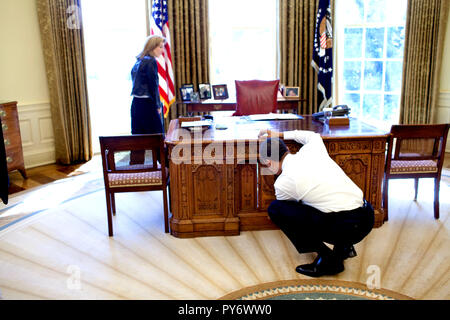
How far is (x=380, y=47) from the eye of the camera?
679 cm

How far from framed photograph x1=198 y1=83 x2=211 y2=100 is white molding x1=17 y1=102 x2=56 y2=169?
2035mm

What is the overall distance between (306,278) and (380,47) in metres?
4.87

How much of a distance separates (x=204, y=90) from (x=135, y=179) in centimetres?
277

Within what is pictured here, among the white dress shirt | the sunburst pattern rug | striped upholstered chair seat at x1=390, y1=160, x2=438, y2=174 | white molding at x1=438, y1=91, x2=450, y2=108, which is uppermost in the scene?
white molding at x1=438, y1=91, x2=450, y2=108

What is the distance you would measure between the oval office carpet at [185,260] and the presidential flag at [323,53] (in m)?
2.47

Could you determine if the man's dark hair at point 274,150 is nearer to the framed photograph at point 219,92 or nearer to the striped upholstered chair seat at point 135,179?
the striped upholstered chair seat at point 135,179

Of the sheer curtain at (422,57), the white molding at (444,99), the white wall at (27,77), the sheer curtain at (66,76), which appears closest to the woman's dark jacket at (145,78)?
the sheer curtain at (66,76)

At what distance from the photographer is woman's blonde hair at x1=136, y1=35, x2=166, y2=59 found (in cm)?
465

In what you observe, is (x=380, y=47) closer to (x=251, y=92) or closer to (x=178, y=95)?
(x=251, y=92)

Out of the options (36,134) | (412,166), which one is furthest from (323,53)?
(36,134)

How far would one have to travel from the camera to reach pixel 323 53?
247 inches

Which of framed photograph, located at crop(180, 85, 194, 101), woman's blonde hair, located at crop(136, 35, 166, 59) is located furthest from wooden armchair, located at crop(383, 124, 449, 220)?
framed photograph, located at crop(180, 85, 194, 101)

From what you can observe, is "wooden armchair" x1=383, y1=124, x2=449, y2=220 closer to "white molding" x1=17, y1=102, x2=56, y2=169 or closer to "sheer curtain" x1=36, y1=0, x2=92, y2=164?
"sheer curtain" x1=36, y1=0, x2=92, y2=164

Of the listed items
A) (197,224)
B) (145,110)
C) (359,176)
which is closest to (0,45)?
(145,110)
